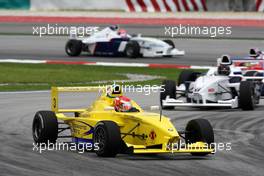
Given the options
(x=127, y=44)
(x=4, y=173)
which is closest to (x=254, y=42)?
(x=127, y=44)

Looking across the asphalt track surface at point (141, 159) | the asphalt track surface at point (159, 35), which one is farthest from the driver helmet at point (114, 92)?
the asphalt track surface at point (159, 35)

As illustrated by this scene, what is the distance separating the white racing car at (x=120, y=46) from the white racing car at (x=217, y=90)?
15.0m

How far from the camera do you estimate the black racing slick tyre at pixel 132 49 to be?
1538 inches

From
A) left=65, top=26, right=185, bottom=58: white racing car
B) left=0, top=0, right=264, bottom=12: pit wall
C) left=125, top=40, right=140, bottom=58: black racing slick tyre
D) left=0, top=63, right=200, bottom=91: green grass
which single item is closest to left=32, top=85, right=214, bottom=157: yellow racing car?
left=0, top=63, right=200, bottom=91: green grass

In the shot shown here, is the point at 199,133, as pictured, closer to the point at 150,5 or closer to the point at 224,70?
the point at 224,70

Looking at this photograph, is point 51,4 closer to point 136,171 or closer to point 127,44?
point 127,44

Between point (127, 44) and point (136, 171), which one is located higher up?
point (127, 44)

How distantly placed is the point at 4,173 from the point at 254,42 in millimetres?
31948

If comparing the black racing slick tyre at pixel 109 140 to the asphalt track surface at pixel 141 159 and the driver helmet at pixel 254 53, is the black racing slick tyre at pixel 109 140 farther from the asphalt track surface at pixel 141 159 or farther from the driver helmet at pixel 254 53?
the driver helmet at pixel 254 53

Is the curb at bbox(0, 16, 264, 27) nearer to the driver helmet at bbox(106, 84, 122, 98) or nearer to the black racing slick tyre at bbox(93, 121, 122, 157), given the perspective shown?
the driver helmet at bbox(106, 84, 122, 98)

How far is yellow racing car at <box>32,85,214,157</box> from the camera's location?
49.5ft

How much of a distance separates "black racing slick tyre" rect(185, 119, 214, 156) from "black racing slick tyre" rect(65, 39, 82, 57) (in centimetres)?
2430

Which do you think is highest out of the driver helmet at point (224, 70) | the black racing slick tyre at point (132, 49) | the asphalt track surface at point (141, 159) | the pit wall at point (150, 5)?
the pit wall at point (150, 5)

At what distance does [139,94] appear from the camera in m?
26.6
